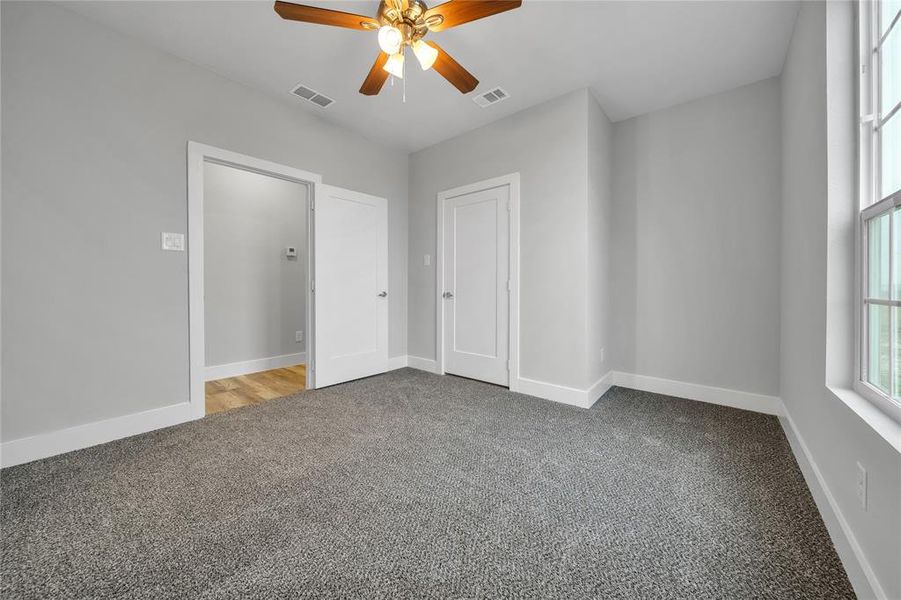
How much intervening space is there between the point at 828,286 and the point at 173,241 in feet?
12.7

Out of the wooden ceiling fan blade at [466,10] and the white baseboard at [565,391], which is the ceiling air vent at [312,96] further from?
the white baseboard at [565,391]

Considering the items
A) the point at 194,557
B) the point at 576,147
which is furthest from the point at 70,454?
the point at 576,147

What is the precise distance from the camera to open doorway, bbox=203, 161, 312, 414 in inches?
→ 155

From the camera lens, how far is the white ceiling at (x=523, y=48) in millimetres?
2139

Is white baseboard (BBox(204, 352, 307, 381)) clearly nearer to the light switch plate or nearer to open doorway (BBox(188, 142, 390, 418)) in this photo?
open doorway (BBox(188, 142, 390, 418))

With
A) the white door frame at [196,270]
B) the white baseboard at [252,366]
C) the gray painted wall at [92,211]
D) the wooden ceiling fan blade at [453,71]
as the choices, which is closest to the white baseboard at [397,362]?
the white baseboard at [252,366]

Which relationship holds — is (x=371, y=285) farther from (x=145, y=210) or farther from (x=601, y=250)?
(x=601, y=250)

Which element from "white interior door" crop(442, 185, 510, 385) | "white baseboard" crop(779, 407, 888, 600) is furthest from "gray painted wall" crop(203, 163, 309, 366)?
"white baseboard" crop(779, 407, 888, 600)

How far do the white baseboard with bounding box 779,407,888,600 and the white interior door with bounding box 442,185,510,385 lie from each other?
2136 mm

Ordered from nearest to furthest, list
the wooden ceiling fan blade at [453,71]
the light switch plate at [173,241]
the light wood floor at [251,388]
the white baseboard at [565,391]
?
the wooden ceiling fan blade at [453,71], the light switch plate at [173,241], the white baseboard at [565,391], the light wood floor at [251,388]

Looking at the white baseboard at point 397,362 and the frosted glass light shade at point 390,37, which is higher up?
the frosted glass light shade at point 390,37

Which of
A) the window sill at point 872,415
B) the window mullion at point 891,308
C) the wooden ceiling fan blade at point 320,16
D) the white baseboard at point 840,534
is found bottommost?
the white baseboard at point 840,534

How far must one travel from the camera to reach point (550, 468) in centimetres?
195

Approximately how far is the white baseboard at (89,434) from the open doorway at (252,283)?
859 millimetres
